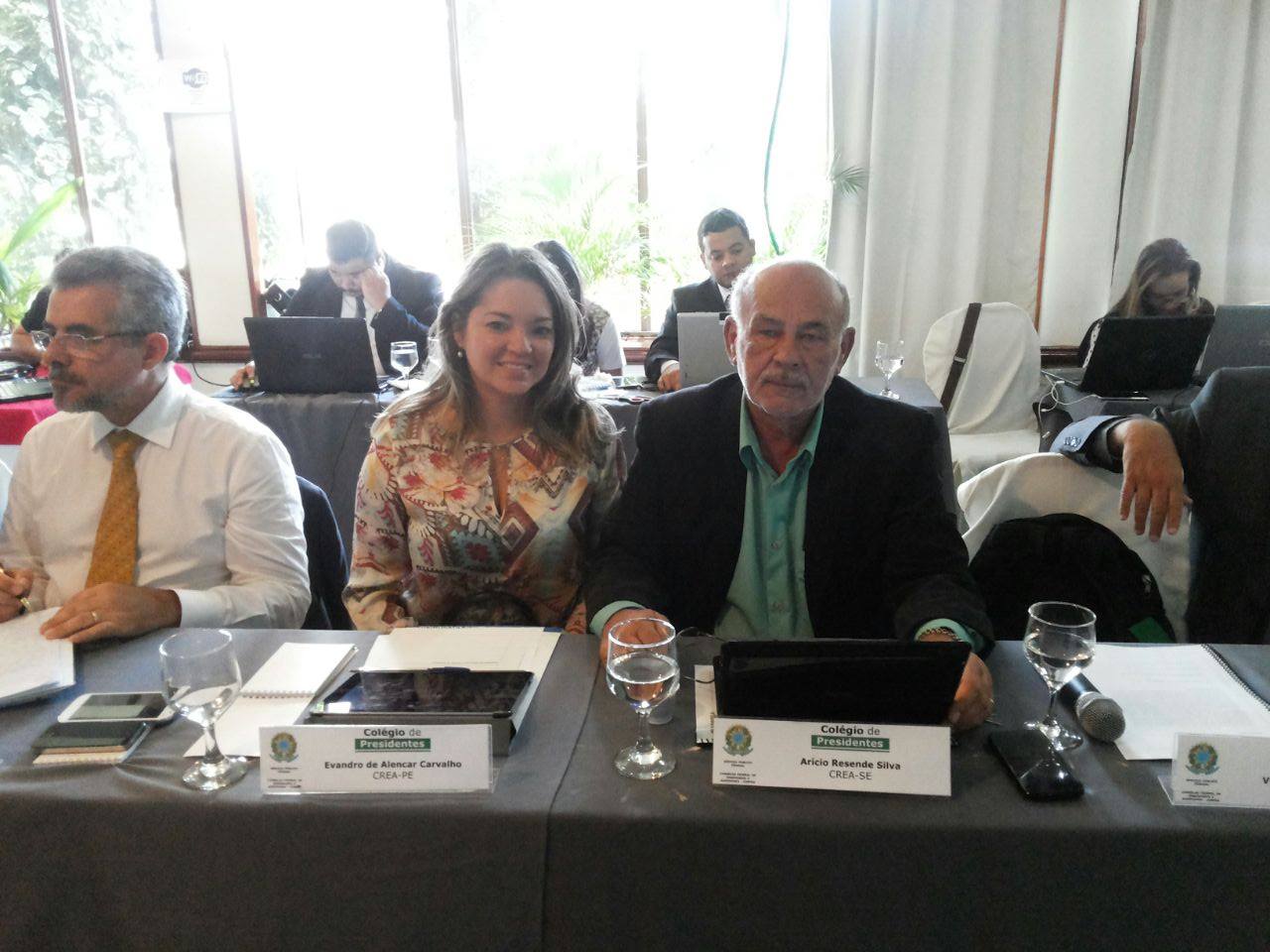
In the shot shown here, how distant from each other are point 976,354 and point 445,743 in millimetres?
3571

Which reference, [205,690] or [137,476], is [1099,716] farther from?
[137,476]

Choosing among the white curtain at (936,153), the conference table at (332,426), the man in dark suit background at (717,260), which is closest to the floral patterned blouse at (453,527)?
the conference table at (332,426)

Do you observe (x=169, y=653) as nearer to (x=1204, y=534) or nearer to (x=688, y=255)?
(x=1204, y=534)

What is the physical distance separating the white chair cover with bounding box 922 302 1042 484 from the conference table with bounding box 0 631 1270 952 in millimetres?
3174

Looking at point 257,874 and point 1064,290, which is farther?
point 1064,290

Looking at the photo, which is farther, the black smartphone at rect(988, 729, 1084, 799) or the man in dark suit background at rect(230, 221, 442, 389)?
the man in dark suit background at rect(230, 221, 442, 389)

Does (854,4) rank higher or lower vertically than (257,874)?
higher

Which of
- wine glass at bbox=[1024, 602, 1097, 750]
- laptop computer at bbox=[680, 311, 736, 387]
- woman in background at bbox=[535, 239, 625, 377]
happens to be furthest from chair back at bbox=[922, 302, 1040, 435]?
wine glass at bbox=[1024, 602, 1097, 750]

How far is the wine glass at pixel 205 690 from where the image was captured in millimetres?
936

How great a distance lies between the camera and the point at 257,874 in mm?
903

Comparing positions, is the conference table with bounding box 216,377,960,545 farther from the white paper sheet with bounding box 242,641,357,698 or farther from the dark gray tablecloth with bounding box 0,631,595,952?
the dark gray tablecloth with bounding box 0,631,595,952

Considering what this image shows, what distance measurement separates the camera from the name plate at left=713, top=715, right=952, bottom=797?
35.6 inches

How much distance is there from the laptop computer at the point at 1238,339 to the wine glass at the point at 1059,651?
3.17 meters

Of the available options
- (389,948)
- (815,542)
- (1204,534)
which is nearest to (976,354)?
(1204,534)
